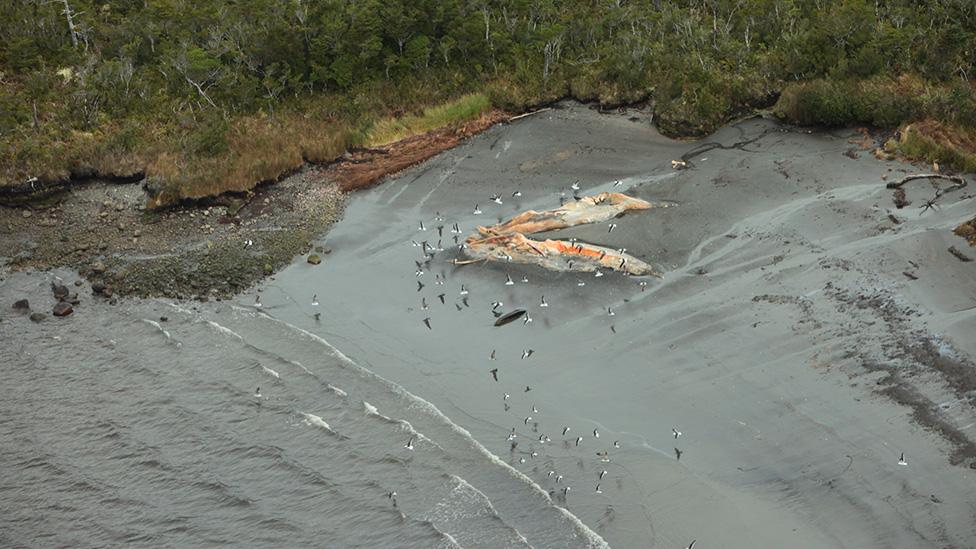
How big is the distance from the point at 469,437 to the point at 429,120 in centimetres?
1847

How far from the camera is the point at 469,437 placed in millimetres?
20688

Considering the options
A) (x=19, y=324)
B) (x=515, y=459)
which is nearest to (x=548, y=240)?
(x=515, y=459)

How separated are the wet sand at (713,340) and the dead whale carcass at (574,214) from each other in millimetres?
503

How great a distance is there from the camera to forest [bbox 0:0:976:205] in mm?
33406

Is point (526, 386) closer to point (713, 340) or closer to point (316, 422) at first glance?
point (713, 340)

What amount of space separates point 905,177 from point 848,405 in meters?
11.8

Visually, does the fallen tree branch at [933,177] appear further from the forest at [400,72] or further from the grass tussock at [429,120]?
the grass tussock at [429,120]

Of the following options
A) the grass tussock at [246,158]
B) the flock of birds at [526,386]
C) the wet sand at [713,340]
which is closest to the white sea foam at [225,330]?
the flock of birds at [526,386]

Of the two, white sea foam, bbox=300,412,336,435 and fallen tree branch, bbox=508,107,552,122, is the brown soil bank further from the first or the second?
white sea foam, bbox=300,412,336,435

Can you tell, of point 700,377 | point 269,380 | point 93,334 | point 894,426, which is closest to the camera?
point 894,426

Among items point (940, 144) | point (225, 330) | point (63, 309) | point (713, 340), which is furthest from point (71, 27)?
point (940, 144)

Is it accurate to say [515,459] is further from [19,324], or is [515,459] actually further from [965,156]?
[965,156]

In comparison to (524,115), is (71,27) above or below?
above

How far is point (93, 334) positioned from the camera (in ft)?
85.3
